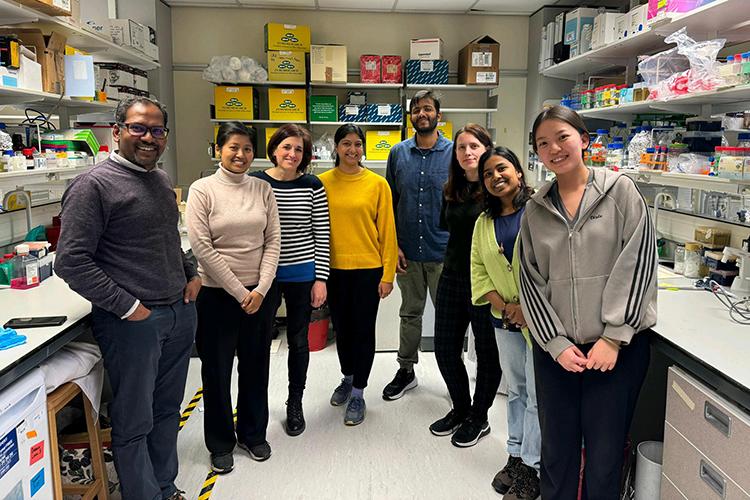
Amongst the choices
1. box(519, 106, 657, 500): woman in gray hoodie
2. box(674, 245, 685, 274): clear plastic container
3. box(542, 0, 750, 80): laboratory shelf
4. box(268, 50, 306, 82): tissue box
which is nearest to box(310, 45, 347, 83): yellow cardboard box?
box(268, 50, 306, 82): tissue box

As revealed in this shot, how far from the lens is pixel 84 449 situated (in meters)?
2.07

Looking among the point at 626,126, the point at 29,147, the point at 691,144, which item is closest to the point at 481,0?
the point at 626,126

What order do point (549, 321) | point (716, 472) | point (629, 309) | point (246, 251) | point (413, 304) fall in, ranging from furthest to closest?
point (413, 304)
point (246, 251)
point (549, 321)
point (629, 309)
point (716, 472)

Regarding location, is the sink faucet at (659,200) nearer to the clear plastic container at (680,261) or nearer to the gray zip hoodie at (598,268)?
the clear plastic container at (680,261)

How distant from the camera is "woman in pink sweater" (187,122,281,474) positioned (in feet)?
7.23

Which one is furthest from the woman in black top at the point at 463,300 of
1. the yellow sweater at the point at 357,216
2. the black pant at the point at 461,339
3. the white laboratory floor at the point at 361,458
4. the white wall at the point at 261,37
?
the white wall at the point at 261,37

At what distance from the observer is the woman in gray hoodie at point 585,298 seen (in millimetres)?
1610

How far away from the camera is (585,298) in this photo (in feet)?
5.42

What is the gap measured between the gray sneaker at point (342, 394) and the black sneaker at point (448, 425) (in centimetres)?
55

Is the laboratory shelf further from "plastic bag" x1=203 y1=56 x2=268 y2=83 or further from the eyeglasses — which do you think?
"plastic bag" x1=203 y1=56 x2=268 y2=83

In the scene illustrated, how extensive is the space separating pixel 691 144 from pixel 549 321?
4.54 ft

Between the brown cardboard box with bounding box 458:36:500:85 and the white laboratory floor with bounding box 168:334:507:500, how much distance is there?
9.17ft

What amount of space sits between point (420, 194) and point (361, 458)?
1.32 meters

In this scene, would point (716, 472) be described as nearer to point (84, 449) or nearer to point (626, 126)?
point (84, 449)
